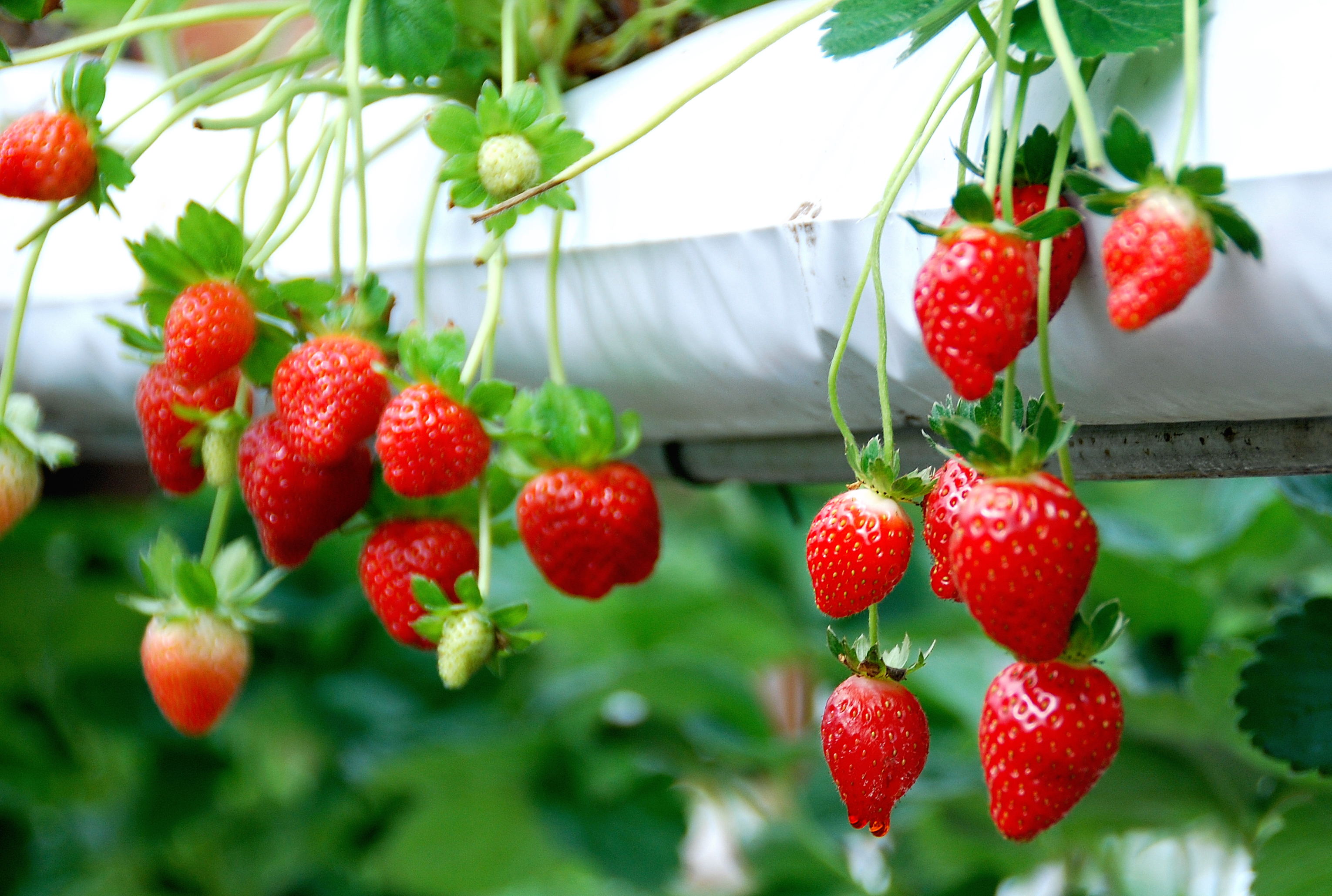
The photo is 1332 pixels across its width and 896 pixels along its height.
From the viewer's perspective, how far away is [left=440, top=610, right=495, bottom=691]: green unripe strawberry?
1.09 ft

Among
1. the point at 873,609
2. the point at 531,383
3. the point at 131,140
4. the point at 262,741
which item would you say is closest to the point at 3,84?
the point at 131,140

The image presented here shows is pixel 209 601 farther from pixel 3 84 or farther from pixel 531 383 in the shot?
pixel 3 84

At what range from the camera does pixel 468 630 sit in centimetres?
34

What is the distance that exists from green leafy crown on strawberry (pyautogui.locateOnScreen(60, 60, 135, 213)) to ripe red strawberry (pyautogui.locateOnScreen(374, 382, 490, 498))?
12 cm

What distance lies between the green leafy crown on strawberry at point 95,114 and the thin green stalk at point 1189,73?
0.31 metres

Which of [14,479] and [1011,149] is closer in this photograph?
[1011,149]

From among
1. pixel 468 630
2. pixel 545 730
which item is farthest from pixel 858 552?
pixel 545 730

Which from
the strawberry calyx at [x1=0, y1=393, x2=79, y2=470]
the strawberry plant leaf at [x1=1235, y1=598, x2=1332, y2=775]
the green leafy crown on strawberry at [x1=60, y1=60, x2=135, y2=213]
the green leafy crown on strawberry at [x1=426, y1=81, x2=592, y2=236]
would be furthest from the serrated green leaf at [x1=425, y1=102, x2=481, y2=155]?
the strawberry plant leaf at [x1=1235, y1=598, x2=1332, y2=775]

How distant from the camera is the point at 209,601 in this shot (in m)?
0.44

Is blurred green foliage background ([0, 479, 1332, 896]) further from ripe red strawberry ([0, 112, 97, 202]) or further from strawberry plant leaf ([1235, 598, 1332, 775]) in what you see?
ripe red strawberry ([0, 112, 97, 202])

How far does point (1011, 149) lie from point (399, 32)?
0.75ft

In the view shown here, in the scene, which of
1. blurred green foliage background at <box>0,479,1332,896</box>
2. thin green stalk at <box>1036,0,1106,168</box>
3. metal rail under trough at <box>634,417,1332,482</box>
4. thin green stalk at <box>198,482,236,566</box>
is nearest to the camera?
thin green stalk at <box>1036,0,1106,168</box>

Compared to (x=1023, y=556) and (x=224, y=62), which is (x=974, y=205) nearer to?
(x=1023, y=556)

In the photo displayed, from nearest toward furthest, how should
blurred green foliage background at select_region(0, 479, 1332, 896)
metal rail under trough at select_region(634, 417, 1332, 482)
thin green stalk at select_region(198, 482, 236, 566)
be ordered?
metal rail under trough at select_region(634, 417, 1332, 482) < thin green stalk at select_region(198, 482, 236, 566) < blurred green foliage background at select_region(0, 479, 1332, 896)
